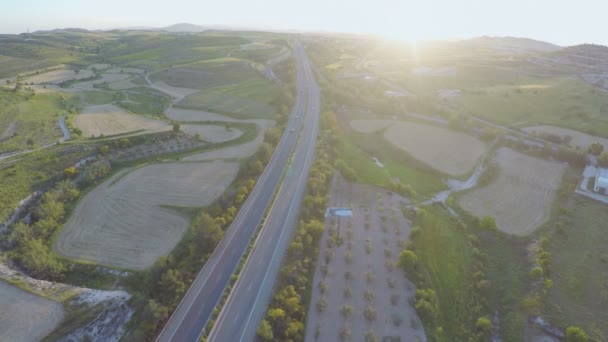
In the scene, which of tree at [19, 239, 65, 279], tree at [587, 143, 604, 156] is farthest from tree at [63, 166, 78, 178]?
tree at [587, 143, 604, 156]

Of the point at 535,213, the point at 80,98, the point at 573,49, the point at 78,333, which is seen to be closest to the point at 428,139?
the point at 535,213

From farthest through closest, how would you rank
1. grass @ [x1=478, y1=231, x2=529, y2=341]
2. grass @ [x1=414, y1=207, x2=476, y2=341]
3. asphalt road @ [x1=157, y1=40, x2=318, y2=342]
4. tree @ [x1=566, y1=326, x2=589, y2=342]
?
grass @ [x1=414, y1=207, x2=476, y2=341]
grass @ [x1=478, y1=231, x2=529, y2=341]
asphalt road @ [x1=157, y1=40, x2=318, y2=342]
tree @ [x1=566, y1=326, x2=589, y2=342]

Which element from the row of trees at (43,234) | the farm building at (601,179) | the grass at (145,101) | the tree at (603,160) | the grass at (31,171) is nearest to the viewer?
the row of trees at (43,234)

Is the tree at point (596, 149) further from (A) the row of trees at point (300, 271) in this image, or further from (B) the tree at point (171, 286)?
(B) the tree at point (171, 286)

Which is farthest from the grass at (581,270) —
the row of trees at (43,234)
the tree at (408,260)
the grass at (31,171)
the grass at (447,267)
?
the grass at (31,171)

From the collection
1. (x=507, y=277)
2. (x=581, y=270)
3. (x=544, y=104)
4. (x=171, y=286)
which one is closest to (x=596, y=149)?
(x=544, y=104)

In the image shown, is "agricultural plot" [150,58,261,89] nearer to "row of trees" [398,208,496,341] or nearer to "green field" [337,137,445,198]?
"green field" [337,137,445,198]

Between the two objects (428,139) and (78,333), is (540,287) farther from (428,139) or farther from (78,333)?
(78,333)
